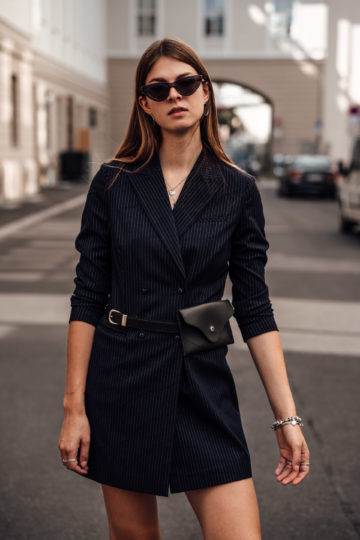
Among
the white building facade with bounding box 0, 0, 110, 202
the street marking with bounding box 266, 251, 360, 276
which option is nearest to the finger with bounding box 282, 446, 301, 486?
the street marking with bounding box 266, 251, 360, 276

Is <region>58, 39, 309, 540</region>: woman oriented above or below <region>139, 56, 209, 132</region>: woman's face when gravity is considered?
below

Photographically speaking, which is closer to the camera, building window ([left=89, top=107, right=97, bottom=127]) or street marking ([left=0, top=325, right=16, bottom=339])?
street marking ([left=0, top=325, right=16, bottom=339])

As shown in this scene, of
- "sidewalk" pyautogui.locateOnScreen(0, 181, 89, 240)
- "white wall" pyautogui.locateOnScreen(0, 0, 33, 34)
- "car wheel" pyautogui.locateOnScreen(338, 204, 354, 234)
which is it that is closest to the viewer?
"car wheel" pyautogui.locateOnScreen(338, 204, 354, 234)

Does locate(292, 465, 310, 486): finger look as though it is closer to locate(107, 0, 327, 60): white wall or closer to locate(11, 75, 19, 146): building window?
locate(11, 75, 19, 146): building window

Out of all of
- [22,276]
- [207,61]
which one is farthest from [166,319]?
[207,61]

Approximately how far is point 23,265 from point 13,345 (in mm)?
5293

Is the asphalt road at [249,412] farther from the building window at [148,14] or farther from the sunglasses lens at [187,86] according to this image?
the building window at [148,14]

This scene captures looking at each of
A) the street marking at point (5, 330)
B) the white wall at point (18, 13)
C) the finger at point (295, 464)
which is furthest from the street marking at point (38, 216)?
the finger at point (295, 464)

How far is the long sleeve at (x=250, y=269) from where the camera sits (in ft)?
7.77

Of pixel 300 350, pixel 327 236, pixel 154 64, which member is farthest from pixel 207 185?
pixel 327 236

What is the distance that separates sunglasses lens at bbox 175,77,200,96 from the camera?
7.72ft

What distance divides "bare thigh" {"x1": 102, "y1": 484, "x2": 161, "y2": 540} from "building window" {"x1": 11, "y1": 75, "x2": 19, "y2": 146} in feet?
80.7

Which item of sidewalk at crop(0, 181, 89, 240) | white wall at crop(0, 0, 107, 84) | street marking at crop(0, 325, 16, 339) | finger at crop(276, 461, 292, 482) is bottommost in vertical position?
sidewalk at crop(0, 181, 89, 240)

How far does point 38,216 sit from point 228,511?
1875 centimetres
